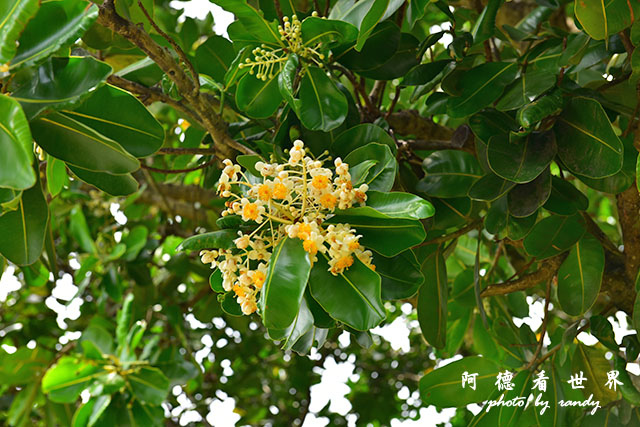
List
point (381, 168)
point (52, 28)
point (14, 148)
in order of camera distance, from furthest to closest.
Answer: point (381, 168) < point (52, 28) < point (14, 148)

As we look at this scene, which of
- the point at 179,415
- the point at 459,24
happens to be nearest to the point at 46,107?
the point at 459,24

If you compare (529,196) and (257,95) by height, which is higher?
(257,95)

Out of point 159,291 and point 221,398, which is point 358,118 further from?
point 221,398

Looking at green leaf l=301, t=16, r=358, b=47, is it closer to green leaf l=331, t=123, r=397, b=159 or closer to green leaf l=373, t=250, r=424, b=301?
green leaf l=331, t=123, r=397, b=159

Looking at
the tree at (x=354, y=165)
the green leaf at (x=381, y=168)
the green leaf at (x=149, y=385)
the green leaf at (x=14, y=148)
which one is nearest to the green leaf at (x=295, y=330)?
the tree at (x=354, y=165)

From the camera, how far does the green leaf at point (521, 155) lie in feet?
4.04

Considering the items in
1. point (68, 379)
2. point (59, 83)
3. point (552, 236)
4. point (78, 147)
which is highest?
point (59, 83)

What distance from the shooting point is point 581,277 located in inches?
59.4

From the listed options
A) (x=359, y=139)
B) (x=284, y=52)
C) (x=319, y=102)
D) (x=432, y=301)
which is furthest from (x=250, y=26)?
(x=432, y=301)

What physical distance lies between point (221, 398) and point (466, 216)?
7.50 ft

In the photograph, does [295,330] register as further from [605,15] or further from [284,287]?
[605,15]

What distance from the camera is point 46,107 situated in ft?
2.78

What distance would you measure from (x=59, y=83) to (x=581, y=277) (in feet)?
4.01

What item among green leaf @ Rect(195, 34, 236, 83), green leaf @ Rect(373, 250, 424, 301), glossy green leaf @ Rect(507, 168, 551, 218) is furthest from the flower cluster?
green leaf @ Rect(195, 34, 236, 83)
